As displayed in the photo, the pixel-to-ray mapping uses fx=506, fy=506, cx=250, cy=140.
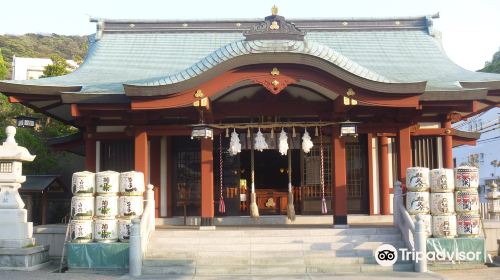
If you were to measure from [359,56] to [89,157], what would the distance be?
960cm

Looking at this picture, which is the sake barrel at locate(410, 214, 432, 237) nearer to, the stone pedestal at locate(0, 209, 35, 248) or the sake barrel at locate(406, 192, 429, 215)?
→ the sake barrel at locate(406, 192, 429, 215)

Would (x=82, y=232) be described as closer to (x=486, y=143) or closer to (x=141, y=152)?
(x=141, y=152)

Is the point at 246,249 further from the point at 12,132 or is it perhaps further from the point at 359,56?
the point at 359,56

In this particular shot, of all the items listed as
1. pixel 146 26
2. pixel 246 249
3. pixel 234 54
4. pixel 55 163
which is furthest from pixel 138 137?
pixel 55 163

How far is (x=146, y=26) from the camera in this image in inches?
770

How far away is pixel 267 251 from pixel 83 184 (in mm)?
4473

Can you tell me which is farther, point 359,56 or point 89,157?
A: point 359,56

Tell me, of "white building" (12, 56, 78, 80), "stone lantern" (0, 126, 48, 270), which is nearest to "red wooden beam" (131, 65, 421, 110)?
"stone lantern" (0, 126, 48, 270)

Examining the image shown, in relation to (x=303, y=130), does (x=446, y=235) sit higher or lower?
lower

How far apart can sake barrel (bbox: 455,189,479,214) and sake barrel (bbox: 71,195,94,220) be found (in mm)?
8418

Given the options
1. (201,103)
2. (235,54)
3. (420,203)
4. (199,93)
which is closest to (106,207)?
(201,103)

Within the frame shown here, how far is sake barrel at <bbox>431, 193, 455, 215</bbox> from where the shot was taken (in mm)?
11500

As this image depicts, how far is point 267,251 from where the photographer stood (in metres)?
11.4

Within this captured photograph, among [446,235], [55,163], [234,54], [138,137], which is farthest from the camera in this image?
[55,163]
